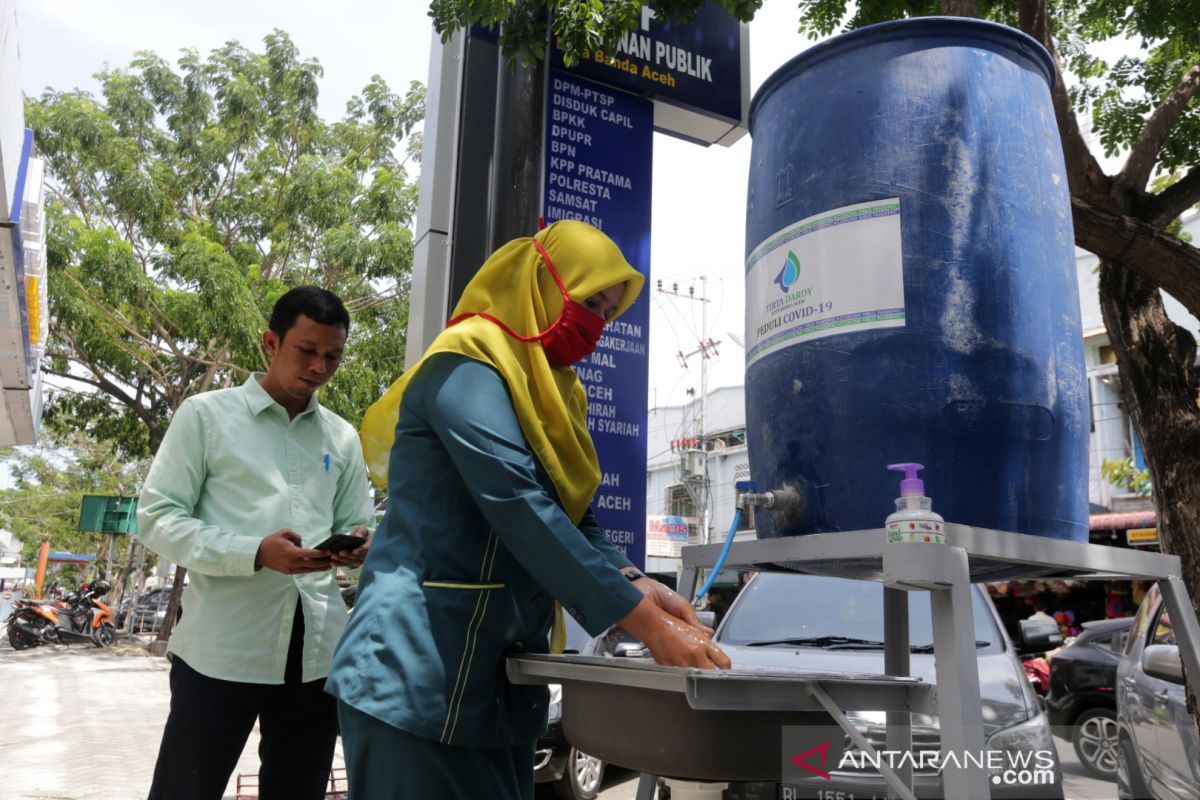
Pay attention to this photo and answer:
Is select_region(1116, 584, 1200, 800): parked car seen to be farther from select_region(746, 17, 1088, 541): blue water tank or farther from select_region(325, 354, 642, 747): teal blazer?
select_region(325, 354, 642, 747): teal blazer

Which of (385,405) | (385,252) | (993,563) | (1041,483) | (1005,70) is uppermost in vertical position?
(385,252)

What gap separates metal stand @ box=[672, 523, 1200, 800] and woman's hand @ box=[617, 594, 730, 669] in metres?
0.15

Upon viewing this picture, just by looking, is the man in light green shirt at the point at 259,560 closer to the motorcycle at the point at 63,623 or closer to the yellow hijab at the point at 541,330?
the yellow hijab at the point at 541,330

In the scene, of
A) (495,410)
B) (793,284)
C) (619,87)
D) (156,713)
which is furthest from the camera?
(156,713)

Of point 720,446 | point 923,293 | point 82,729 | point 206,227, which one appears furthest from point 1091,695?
point 720,446

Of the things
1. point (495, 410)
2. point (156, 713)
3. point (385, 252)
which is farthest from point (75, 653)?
point (495, 410)

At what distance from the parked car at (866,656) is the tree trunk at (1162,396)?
89 centimetres

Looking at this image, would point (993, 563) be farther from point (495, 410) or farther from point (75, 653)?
point (75, 653)

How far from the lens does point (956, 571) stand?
1.49m

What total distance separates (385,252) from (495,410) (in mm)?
11716

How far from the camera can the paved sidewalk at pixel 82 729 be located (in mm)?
6016

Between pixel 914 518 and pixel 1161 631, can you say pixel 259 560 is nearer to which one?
pixel 914 518

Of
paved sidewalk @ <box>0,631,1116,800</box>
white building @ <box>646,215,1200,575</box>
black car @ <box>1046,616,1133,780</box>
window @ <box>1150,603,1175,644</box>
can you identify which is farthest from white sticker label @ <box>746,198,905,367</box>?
white building @ <box>646,215,1200,575</box>

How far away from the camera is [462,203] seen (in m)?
3.06
